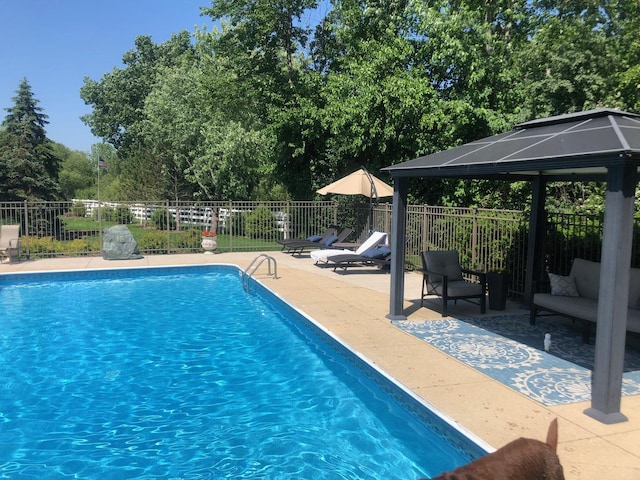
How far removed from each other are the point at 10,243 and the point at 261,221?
9.19m

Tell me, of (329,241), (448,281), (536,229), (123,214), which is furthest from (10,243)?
(536,229)

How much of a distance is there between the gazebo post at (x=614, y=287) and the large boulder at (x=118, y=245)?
14.4m

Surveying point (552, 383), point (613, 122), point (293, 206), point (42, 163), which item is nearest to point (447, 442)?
point (552, 383)

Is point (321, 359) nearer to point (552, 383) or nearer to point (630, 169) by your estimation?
point (552, 383)

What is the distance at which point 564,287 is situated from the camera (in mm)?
7449

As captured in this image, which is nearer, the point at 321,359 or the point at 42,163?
the point at 321,359

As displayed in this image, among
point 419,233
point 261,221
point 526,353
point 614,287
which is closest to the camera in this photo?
point 614,287

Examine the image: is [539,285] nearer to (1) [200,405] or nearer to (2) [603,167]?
(2) [603,167]

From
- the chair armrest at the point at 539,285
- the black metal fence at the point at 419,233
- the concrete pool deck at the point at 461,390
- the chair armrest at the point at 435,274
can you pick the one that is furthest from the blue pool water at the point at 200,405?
the black metal fence at the point at 419,233

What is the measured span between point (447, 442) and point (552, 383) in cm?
169

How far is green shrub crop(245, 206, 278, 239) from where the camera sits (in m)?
20.6

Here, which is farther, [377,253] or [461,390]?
[377,253]

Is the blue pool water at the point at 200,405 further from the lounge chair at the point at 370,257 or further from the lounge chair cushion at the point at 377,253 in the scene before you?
the lounge chair cushion at the point at 377,253

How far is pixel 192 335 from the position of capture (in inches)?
331
